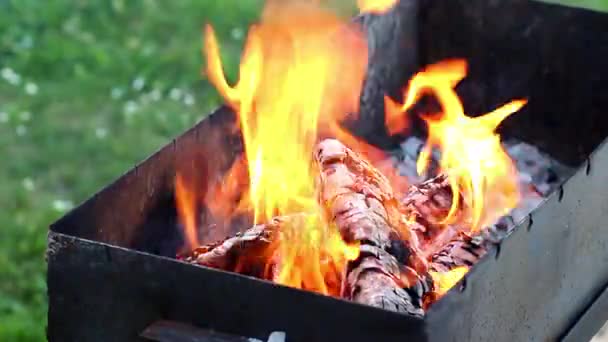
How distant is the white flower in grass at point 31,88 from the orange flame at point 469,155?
81.3 inches

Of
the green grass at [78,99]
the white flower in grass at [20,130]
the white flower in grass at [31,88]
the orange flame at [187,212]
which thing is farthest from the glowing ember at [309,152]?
the white flower in grass at [31,88]

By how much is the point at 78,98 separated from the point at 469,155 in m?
2.40

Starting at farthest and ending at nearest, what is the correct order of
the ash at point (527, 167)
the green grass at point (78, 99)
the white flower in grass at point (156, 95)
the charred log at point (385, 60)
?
1. the white flower in grass at point (156, 95)
2. the green grass at point (78, 99)
3. the charred log at point (385, 60)
4. the ash at point (527, 167)

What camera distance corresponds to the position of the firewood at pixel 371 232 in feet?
6.86

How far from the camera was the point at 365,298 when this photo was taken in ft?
6.77

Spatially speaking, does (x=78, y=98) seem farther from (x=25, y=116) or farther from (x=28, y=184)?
(x=28, y=184)

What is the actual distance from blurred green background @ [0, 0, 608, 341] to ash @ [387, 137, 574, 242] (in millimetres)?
1279

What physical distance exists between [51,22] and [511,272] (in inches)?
145

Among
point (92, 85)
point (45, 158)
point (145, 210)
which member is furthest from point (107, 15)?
point (145, 210)

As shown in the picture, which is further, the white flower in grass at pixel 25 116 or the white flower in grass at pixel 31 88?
the white flower in grass at pixel 31 88

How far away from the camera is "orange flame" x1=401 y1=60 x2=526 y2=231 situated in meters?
2.76

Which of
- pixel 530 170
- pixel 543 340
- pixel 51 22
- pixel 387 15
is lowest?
pixel 543 340

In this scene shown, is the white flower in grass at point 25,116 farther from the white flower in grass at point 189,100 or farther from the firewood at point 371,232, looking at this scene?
the firewood at point 371,232

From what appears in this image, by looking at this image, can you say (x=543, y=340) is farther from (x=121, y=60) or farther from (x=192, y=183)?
(x=121, y=60)
